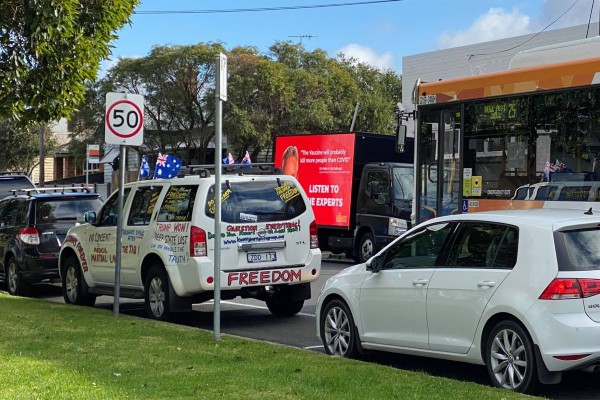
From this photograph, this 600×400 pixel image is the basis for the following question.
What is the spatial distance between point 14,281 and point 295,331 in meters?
6.74

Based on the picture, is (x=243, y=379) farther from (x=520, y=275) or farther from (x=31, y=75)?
(x=31, y=75)

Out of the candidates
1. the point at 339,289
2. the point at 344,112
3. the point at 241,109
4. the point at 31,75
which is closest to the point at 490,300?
the point at 339,289

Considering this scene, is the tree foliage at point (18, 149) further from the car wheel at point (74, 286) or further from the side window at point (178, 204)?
the side window at point (178, 204)

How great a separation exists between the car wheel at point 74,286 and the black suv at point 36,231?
1094mm

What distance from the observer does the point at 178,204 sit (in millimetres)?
11078

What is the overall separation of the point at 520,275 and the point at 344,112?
122 feet

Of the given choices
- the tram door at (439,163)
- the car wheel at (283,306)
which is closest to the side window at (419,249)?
the tram door at (439,163)

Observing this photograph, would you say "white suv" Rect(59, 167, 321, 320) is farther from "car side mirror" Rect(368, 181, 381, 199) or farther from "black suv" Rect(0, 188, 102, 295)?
"car side mirror" Rect(368, 181, 381, 199)

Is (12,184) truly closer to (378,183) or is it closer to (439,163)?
(378,183)

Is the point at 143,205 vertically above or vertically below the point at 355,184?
below

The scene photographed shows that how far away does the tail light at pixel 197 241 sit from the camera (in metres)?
10.5

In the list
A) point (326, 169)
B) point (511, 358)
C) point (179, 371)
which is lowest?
point (179, 371)

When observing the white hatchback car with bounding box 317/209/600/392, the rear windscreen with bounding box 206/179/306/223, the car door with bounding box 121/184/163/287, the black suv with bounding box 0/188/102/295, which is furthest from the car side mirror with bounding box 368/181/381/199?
the white hatchback car with bounding box 317/209/600/392

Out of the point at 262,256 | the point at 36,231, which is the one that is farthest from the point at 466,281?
the point at 36,231
